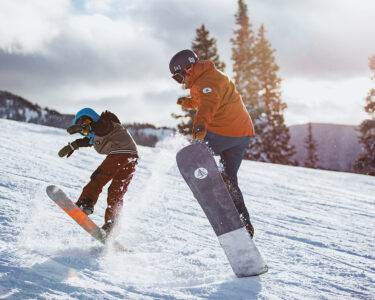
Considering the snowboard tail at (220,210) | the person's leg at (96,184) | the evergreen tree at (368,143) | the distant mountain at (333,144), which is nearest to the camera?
the snowboard tail at (220,210)

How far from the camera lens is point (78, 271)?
6.98ft

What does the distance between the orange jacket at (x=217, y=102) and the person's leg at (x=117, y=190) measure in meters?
0.93

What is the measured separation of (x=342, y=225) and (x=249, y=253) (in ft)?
8.44

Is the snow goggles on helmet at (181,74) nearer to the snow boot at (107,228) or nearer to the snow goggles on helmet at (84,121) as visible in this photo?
the snow goggles on helmet at (84,121)

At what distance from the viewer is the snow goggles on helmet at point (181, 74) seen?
3.07m

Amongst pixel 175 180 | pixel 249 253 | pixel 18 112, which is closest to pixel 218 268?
pixel 249 253

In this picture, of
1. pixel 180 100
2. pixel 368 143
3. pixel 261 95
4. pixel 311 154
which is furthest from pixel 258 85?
pixel 180 100

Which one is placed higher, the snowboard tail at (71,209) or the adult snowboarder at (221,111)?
the adult snowboarder at (221,111)

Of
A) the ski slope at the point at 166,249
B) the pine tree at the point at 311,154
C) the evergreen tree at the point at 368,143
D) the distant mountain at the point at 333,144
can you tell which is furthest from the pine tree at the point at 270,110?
the distant mountain at the point at 333,144

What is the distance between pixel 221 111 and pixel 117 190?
128 centimetres

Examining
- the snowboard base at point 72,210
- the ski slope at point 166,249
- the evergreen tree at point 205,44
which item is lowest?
the ski slope at point 166,249

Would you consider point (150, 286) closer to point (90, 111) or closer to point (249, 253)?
point (249, 253)

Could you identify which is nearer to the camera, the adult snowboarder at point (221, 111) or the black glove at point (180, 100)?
the adult snowboarder at point (221, 111)

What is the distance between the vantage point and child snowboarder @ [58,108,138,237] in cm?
302
